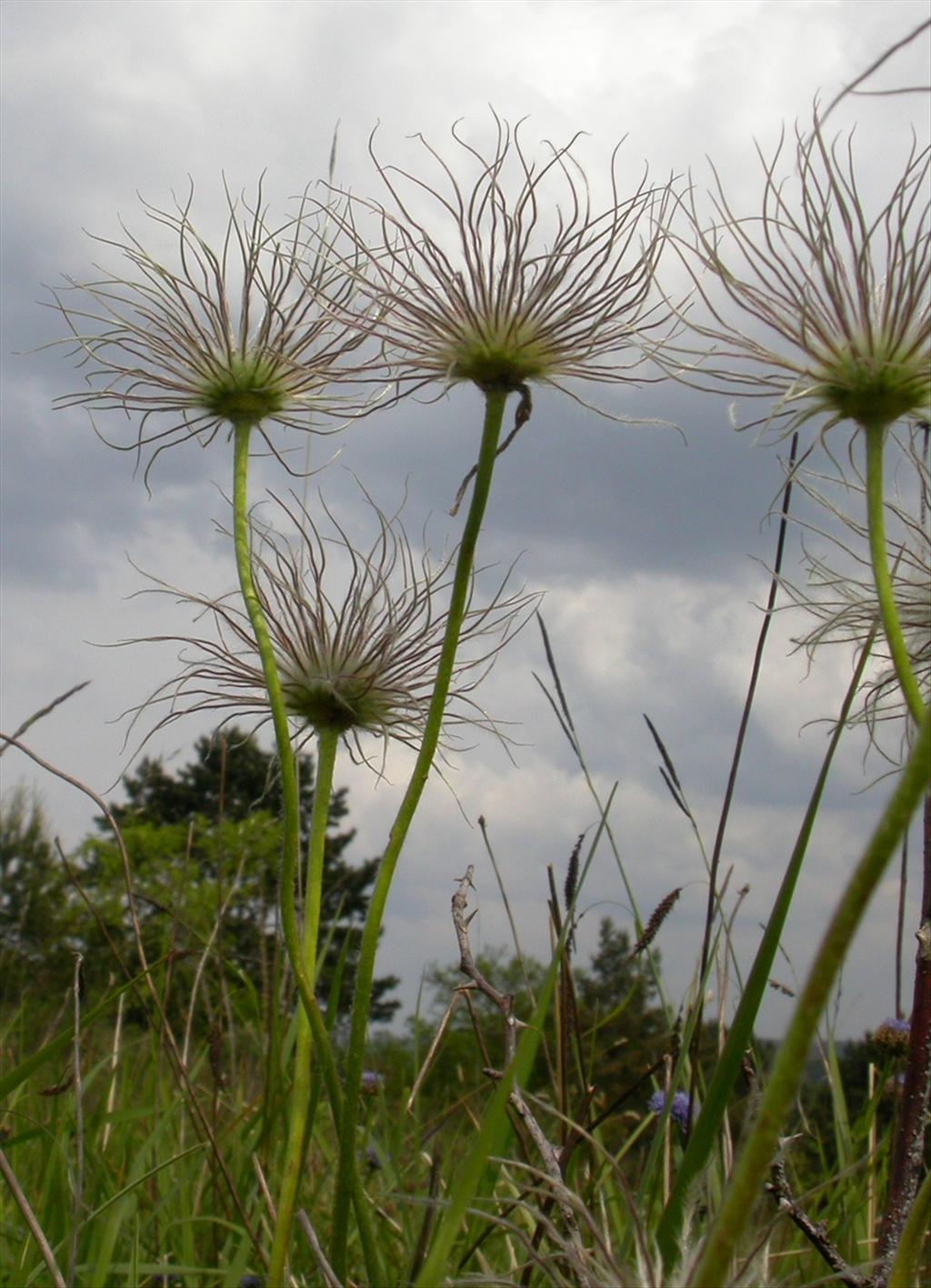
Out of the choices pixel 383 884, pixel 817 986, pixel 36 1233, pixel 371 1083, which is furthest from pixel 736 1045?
pixel 371 1083

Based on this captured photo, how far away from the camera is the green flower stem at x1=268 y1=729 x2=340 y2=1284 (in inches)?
64.9

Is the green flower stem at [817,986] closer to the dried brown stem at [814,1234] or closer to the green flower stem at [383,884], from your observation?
the dried brown stem at [814,1234]

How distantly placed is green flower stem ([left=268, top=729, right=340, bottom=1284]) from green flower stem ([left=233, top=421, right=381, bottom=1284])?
2.1 inches

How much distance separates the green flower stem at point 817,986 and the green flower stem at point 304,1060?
3.32 feet

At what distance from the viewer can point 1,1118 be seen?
10.4 feet

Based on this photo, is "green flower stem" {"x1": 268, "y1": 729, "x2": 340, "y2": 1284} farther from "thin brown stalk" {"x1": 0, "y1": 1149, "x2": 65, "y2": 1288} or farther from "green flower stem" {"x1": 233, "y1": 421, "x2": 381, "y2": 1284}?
"thin brown stalk" {"x1": 0, "y1": 1149, "x2": 65, "y2": 1288}

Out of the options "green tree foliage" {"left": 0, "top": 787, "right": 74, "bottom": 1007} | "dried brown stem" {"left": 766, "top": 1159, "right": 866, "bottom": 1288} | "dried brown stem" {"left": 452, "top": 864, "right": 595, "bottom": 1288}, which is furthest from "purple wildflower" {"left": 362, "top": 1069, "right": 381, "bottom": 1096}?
"green tree foliage" {"left": 0, "top": 787, "right": 74, "bottom": 1007}

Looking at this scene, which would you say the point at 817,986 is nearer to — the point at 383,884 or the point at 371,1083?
the point at 383,884

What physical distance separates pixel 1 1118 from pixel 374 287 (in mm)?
2291

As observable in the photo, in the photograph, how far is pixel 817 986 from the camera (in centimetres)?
74

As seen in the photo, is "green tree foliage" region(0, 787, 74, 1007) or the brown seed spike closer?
the brown seed spike

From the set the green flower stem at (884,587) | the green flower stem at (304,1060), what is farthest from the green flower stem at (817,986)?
the green flower stem at (304,1060)

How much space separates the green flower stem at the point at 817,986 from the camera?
0.72 meters

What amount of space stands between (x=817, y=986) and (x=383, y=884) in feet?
3.19
